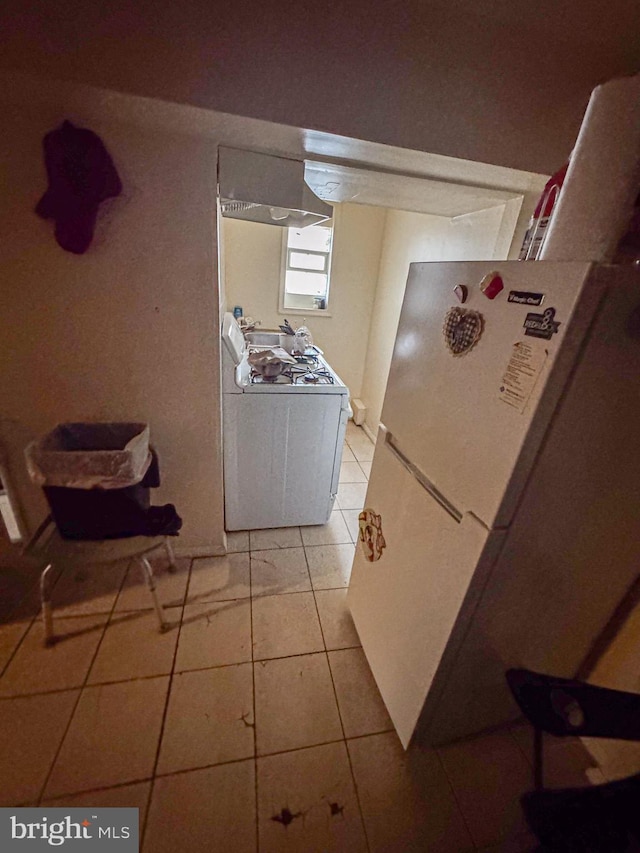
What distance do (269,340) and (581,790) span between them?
2743 millimetres

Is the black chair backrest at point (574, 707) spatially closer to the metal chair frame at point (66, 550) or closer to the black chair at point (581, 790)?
the black chair at point (581, 790)

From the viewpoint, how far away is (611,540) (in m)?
0.89

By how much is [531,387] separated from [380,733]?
52.5 inches

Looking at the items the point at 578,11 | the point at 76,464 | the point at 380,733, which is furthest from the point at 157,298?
the point at 380,733

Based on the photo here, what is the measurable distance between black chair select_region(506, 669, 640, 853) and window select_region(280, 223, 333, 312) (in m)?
3.36

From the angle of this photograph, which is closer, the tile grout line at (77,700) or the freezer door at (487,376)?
the freezer door at (487,376)

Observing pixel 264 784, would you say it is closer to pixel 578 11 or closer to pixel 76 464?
pixel 76 464

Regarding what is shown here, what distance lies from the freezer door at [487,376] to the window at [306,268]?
258 cm

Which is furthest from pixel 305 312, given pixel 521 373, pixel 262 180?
pixel 521 373

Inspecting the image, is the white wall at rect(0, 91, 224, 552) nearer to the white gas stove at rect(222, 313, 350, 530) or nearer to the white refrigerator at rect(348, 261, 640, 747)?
the white gas stove at rect(222, 313, 350, 530)

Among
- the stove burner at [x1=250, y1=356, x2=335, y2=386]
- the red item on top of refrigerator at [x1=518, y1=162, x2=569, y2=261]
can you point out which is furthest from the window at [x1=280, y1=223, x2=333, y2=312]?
the red item on top of refrigerator at [x1=518, y1=162, x2=569, y2=261]

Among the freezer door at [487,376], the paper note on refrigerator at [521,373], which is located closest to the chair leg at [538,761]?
the freezer door at [487,376]

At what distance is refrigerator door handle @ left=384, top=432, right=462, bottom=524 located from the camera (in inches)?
34.9

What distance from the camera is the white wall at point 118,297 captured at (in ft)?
3.64
